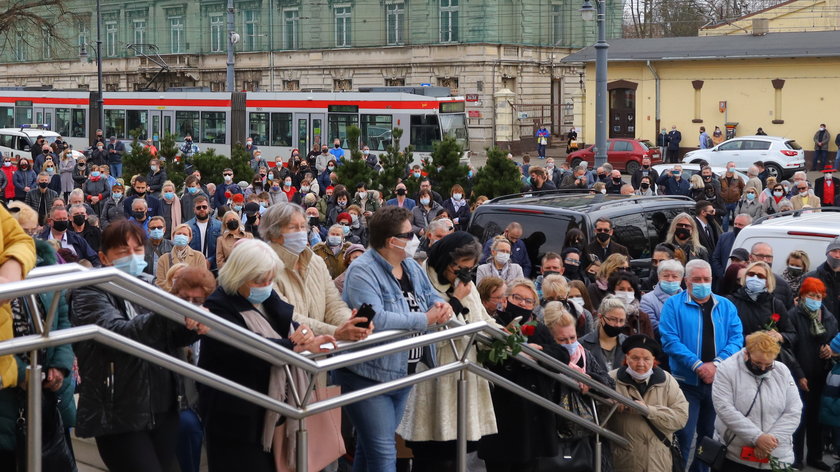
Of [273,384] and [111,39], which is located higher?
[111,39]

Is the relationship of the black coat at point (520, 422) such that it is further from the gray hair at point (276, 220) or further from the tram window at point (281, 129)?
the tram window at point (281, 129)

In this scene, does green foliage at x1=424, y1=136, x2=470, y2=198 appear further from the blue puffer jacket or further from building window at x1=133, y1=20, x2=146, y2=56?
building window at x1=133, y1=20, x2=146, y2=56

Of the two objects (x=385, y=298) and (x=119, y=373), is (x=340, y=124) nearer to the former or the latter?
(x=385, y=298)

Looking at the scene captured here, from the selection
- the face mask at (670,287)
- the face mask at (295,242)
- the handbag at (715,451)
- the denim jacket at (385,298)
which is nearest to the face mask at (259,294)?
the denim jacket at (385,298)

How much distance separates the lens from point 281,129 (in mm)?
37438

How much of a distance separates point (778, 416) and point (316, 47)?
5426 centimetres

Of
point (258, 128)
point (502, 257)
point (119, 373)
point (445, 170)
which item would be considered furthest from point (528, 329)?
point (258, 128)

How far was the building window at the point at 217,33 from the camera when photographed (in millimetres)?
64062

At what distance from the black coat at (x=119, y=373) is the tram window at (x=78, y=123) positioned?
4122 cm

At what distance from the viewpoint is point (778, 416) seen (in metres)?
7.55

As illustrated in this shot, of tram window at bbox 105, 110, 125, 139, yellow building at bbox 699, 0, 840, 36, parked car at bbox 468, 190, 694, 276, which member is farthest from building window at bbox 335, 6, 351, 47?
parked car at bbox 468, 190, 694, 276

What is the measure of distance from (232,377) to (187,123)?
35810 mm

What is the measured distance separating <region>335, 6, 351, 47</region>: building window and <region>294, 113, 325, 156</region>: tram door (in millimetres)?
22961

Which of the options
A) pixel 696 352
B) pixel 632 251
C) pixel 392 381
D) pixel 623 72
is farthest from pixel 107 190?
pixel 623 72
